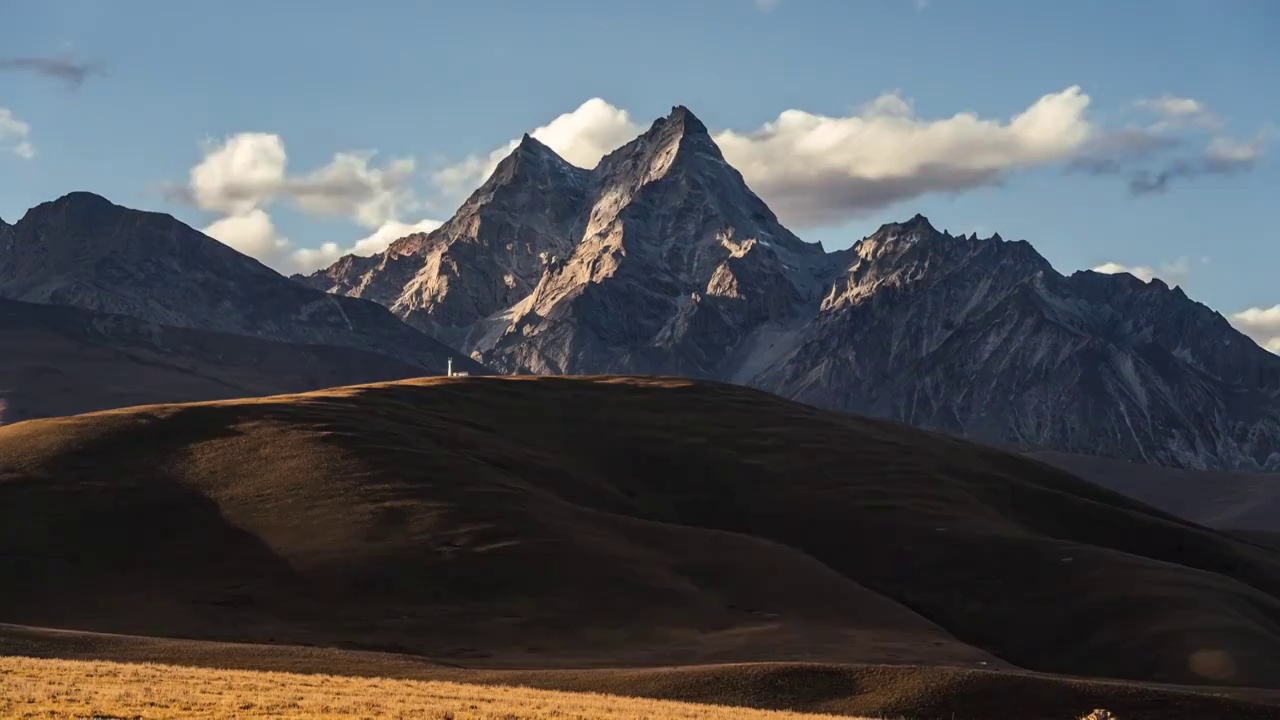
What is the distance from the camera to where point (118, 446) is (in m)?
156

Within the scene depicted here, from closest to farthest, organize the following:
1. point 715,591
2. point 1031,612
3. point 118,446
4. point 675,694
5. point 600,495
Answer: point 675,694 < point 715,591 < point 1031,612 < point 118,446 < point 600,495

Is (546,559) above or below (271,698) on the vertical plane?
above

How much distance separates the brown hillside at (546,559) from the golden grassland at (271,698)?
1415 inches

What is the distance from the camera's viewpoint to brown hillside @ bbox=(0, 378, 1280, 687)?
119 m

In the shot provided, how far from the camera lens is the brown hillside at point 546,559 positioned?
11944 centimetres

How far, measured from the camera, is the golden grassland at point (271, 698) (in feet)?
162

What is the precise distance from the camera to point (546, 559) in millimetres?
135875

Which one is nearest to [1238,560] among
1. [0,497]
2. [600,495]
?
[600,495]

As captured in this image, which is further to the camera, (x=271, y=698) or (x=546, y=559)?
(x=546, y=559)

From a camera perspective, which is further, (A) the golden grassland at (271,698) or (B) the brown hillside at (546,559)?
(B) the brown hillside at (546,559)

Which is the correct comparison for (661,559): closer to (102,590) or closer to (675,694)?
(102,590)

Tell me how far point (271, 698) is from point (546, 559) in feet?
269

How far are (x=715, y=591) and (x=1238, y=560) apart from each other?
271ft

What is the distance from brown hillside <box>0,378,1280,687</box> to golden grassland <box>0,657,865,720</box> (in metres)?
35.9
